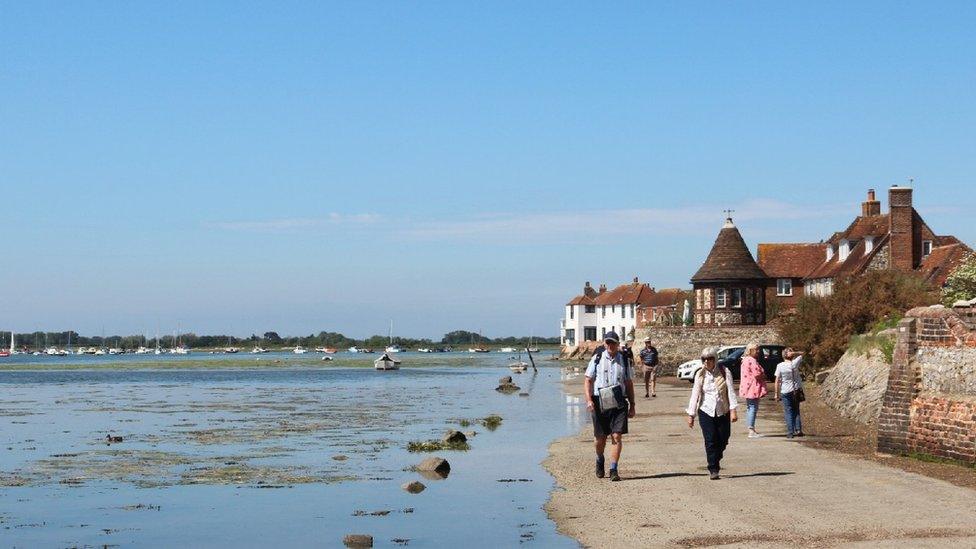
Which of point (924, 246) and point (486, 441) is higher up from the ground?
point (924, 246)

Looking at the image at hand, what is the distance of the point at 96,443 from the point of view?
3228 centimetres

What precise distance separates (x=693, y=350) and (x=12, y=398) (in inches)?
1384

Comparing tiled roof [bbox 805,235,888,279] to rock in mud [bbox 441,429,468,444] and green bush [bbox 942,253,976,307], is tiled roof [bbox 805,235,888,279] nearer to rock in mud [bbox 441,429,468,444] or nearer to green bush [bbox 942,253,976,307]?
green bush [bbox 942,253,976,307]

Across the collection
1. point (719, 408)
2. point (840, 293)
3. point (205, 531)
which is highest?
point (840, 293)

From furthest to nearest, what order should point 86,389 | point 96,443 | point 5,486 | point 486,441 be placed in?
point 86,389, point 96,443, point 486,441, point 5,486

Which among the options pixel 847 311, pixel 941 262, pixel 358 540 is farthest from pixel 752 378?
pixel 941 262

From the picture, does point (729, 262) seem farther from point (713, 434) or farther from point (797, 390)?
point (713, 434)

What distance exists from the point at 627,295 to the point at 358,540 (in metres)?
125

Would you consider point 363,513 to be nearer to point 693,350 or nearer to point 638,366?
point 693,350

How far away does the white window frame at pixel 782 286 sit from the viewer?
Result: 8150 centimetres

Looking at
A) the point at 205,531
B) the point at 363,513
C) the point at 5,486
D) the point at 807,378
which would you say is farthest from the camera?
the point at 807,378

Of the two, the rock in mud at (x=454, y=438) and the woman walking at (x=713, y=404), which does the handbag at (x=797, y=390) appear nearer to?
the woman walking at (x=713, y=404)

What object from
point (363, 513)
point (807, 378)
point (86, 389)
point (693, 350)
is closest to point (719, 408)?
point (363, 513)

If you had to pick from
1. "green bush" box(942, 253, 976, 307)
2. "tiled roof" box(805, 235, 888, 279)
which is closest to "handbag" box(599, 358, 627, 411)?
"green bush" box(942, 253, 976, 307)
